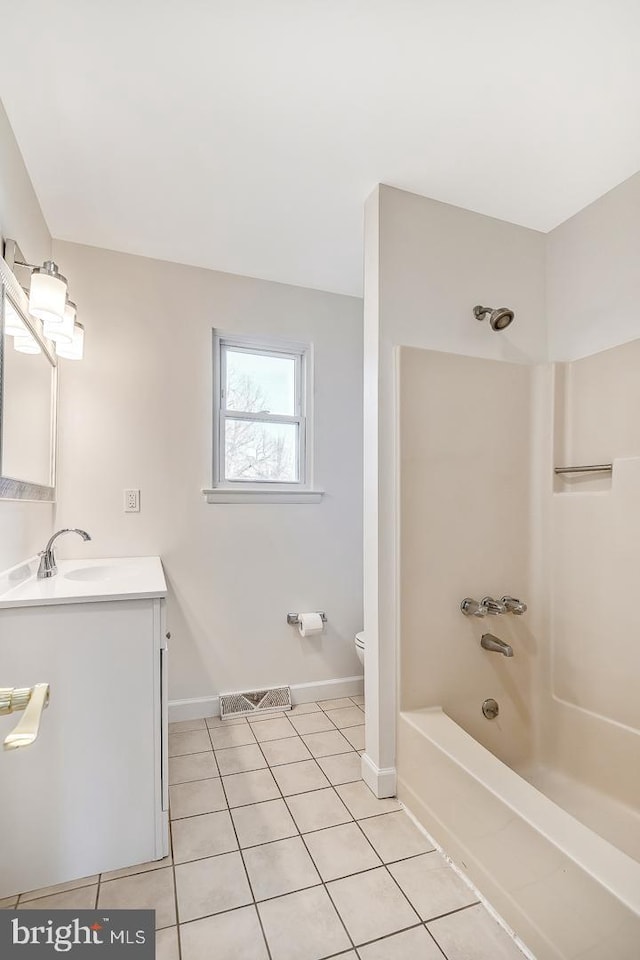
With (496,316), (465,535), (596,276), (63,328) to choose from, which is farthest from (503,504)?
(63,328)

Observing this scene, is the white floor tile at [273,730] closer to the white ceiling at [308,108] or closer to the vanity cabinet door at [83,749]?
the vanity cabinet door at [83,749]

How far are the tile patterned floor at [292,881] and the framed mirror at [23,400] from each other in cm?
125

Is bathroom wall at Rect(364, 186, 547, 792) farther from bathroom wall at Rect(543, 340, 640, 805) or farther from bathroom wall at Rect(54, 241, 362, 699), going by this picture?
bathroom wall at Rect(54, 241, 362, 699)

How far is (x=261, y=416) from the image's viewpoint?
8.48ft

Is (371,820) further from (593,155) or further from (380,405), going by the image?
(593,155)

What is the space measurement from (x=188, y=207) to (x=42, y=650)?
1758mm

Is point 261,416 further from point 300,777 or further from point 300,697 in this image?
point 300,777

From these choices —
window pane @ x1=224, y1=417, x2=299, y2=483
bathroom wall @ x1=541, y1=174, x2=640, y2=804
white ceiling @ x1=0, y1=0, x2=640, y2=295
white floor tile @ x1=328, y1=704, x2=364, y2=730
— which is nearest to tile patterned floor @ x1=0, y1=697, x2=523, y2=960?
white floor tile @ x1=328, y1=704, x2=364, y2=730

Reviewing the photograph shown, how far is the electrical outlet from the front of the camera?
226 centimetres

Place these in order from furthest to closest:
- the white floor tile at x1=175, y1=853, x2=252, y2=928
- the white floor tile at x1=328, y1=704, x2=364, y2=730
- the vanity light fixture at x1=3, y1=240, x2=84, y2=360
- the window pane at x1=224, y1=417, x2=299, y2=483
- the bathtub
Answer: the window pane at x1=224, y1=417, x2=299, y2=483 < the white floor tile at x1=328, y1=704, x2=364, y2=730 < the vanity light fixture at x1=3, y1=240, x2=84, y2=360 < the white floor tile at x1=175, y1=853, x2=252, y2=928 < the bathtub

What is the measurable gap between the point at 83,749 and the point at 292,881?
0.72m

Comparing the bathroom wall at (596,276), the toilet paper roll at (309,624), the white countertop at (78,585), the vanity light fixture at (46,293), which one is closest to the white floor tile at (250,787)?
the toilet paper roll at (309,624)

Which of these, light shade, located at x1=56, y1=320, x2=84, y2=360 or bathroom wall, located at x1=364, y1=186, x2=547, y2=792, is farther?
light shade, located at x1=56, y1=320, x2=84, y2=360

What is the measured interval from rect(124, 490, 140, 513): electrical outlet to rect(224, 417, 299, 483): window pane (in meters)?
0.47
